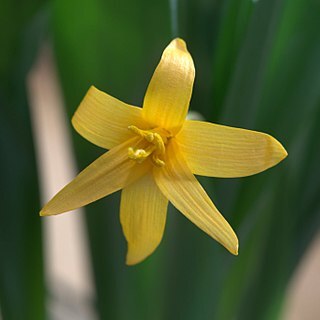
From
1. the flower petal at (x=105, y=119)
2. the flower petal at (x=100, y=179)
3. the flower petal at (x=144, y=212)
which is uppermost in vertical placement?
the flower petal at (x=105, y=119)

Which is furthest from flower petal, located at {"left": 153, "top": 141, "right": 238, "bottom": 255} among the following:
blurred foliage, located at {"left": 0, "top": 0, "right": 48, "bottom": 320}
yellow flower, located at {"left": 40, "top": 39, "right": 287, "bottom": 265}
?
blurred foliage, located at {"left": 0, "top": 0, "right": 48, "bottom": 320}

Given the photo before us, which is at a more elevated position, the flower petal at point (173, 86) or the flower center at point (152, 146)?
the flower petal at point (173, 86)

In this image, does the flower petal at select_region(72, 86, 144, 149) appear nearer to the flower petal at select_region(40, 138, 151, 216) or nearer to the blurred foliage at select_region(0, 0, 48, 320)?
the flower petal at select_region(40, 138, 151, 216)

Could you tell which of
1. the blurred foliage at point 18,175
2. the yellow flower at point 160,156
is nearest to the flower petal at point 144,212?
the yellow flower at point 160,156

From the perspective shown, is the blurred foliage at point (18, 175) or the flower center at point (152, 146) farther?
the blurred foliage at point (18, 175)

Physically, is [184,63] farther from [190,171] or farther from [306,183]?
[306,183]

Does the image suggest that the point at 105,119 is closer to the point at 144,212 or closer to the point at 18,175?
the point at 144,212

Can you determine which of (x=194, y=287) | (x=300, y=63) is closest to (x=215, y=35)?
(x=300, y=63)

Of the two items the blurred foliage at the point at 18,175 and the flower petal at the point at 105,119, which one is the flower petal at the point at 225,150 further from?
the blurred foliage at the point at 18,175
